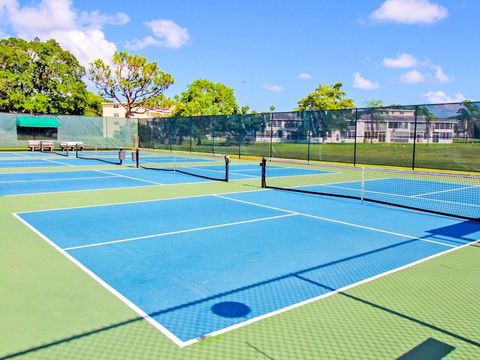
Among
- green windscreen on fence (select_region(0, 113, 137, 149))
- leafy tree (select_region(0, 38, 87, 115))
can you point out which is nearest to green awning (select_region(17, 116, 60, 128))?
green windscreen on fence (select_region(0, 113, 137, 149))

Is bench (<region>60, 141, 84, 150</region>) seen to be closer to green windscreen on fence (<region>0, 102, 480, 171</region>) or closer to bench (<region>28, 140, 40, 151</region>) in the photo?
bench (<region>28, 140, 40, 151</region>)

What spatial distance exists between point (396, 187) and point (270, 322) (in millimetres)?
12010

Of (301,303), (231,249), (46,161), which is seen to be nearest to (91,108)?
(46,161)

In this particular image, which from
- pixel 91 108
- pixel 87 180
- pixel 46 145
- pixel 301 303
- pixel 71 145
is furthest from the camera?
pixel 91 108

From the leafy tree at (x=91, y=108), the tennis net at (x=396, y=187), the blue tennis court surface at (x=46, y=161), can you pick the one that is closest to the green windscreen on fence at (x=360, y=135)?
the tennis net at (x=396, y=187)

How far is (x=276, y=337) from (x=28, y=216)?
7.22m

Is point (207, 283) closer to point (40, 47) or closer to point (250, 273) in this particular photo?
point (250, 273)

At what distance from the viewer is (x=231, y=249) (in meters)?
6.81

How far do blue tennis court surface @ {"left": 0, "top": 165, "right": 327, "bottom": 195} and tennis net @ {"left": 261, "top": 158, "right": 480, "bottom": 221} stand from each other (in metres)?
2.76

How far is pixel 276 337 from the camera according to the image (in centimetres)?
393

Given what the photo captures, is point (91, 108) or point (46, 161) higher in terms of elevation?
point (91, 108)

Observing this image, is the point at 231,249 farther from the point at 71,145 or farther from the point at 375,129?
the point at 71,145

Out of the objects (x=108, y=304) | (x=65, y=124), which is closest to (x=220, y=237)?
(x=108, y=304)

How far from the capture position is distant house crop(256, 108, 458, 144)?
2000 centimetres
